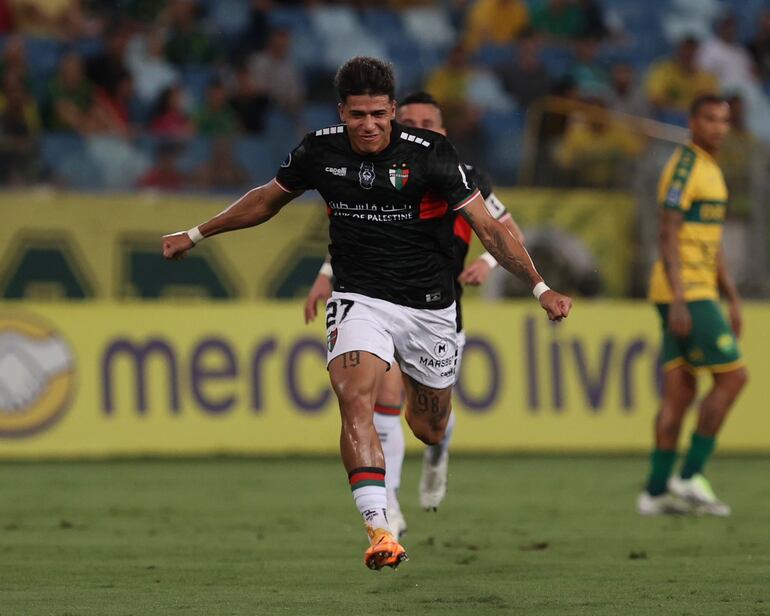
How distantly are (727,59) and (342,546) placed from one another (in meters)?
13.8

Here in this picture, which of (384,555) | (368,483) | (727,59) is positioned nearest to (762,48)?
(727,59)

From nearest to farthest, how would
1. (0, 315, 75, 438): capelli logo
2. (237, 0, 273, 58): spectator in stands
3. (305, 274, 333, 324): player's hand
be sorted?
(305, 274, 333, 324): player's hand < (0, 315, 75, 438): capelli logo < (237, 0, 273, 58): spectator in stands

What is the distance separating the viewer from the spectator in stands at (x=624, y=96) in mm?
17984

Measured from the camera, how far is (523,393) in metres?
14.4

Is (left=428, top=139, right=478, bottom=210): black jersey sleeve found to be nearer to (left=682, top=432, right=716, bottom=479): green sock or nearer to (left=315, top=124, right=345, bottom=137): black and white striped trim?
(left=315, top=124, right=345, bottom=137): black and white striped trim

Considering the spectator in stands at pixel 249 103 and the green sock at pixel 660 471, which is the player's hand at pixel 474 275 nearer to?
the green sock at pixel 660 471

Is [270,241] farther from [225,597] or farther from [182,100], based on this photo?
[225,597]

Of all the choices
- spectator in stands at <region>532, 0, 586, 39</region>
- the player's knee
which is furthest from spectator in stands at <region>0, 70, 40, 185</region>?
the player's knee

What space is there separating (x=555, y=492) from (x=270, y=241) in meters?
5.33

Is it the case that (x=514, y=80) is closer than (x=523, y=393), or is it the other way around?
(x=523, y=393)

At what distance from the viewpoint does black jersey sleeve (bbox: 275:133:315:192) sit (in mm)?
7059

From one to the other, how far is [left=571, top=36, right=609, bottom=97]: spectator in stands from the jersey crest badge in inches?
468

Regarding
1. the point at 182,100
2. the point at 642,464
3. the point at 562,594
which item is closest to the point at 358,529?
the point at 562,594

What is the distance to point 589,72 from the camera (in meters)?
19.1
